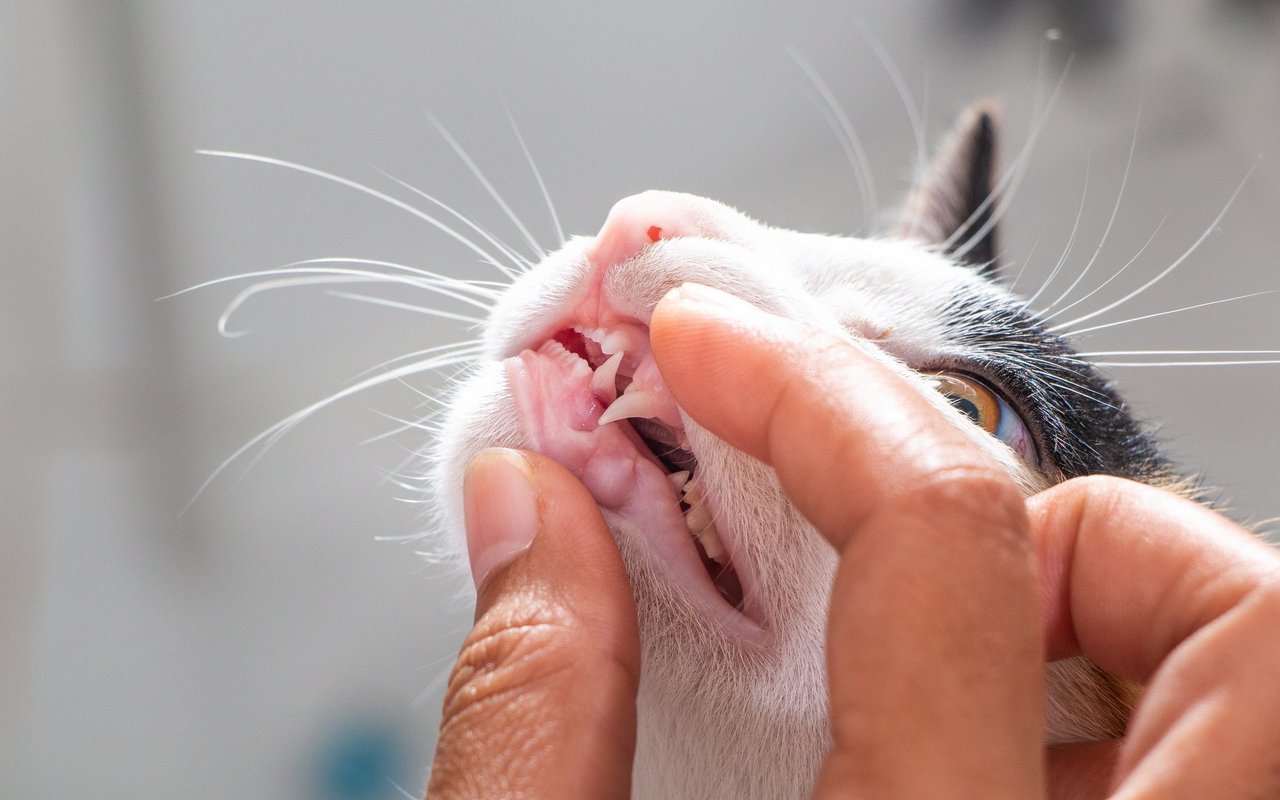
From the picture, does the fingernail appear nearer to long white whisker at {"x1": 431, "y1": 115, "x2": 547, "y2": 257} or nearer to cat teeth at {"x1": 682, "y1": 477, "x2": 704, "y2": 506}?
cat teeth at {"x1": 682, "y1": 477, "x2": 704, "y2": 506}

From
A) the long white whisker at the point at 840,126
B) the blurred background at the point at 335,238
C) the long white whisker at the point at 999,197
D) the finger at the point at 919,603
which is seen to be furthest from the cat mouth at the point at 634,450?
the long white whisker at the point at 840,126

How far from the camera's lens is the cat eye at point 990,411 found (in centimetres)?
77

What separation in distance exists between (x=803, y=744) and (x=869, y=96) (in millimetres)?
1171

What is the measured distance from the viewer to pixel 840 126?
56.3 inches

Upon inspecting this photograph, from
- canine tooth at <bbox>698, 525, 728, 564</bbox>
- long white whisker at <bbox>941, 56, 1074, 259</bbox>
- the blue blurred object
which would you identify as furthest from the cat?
the blue blurred object

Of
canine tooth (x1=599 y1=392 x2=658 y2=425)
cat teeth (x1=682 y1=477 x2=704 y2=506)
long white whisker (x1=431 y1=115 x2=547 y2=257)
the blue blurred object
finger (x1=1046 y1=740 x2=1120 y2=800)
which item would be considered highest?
long white whisker (x1=431 y1=115 x2=547 y2=257)

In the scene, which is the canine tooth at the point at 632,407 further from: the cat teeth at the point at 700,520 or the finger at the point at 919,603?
the finger at the point at 919,603

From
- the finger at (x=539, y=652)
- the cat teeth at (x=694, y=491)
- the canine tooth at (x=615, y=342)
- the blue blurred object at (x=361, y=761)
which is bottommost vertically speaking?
the blue blurred object at (x=361, y=761)

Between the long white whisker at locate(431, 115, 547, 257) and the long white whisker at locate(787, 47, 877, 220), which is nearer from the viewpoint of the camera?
the long white whisker at locate(431, 115, 547, 257)

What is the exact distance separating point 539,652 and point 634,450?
16cm

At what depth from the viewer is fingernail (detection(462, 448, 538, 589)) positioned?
530mm

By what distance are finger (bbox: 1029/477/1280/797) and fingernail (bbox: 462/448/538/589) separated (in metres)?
0.30

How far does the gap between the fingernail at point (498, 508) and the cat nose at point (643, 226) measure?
0.52 ft

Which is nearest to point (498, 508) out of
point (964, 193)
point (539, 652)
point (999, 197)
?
point (539, 652)
